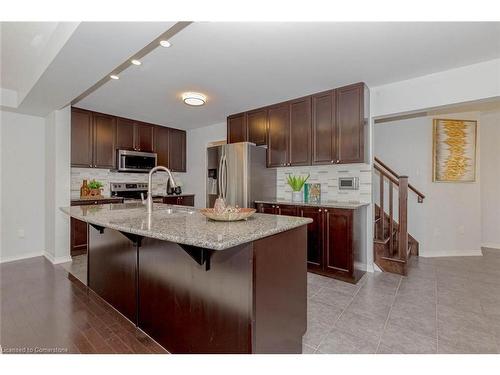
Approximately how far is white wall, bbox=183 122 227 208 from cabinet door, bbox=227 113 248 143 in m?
0.66

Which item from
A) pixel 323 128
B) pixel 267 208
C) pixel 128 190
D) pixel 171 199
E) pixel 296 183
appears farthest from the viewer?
pixel 171 199

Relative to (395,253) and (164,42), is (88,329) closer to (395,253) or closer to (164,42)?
(164,42)

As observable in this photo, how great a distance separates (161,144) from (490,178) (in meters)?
6.46

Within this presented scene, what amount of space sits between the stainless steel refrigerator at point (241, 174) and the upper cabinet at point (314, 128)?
253mm

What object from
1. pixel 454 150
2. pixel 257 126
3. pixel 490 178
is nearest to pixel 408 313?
pixel 257 126

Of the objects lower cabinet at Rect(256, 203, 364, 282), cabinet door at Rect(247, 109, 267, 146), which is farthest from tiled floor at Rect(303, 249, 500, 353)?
cabinet door at Rect(247, 109, 267, 146)

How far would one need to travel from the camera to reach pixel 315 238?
3.17 m

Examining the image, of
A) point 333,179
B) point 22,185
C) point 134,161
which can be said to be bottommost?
point 22,185

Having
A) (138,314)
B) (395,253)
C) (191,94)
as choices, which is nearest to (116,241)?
(138,314)

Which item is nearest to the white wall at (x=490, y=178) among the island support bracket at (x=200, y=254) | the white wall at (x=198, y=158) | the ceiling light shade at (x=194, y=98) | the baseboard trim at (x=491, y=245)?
the baseboard trim at (x=491, y=245)

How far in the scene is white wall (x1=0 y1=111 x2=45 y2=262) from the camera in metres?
3.55

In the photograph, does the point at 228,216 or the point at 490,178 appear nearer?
the point at 228,216

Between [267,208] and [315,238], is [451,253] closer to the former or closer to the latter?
[315,238]

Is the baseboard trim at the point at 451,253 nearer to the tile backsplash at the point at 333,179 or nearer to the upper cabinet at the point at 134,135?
the tile backsplash at the point at 333,179
